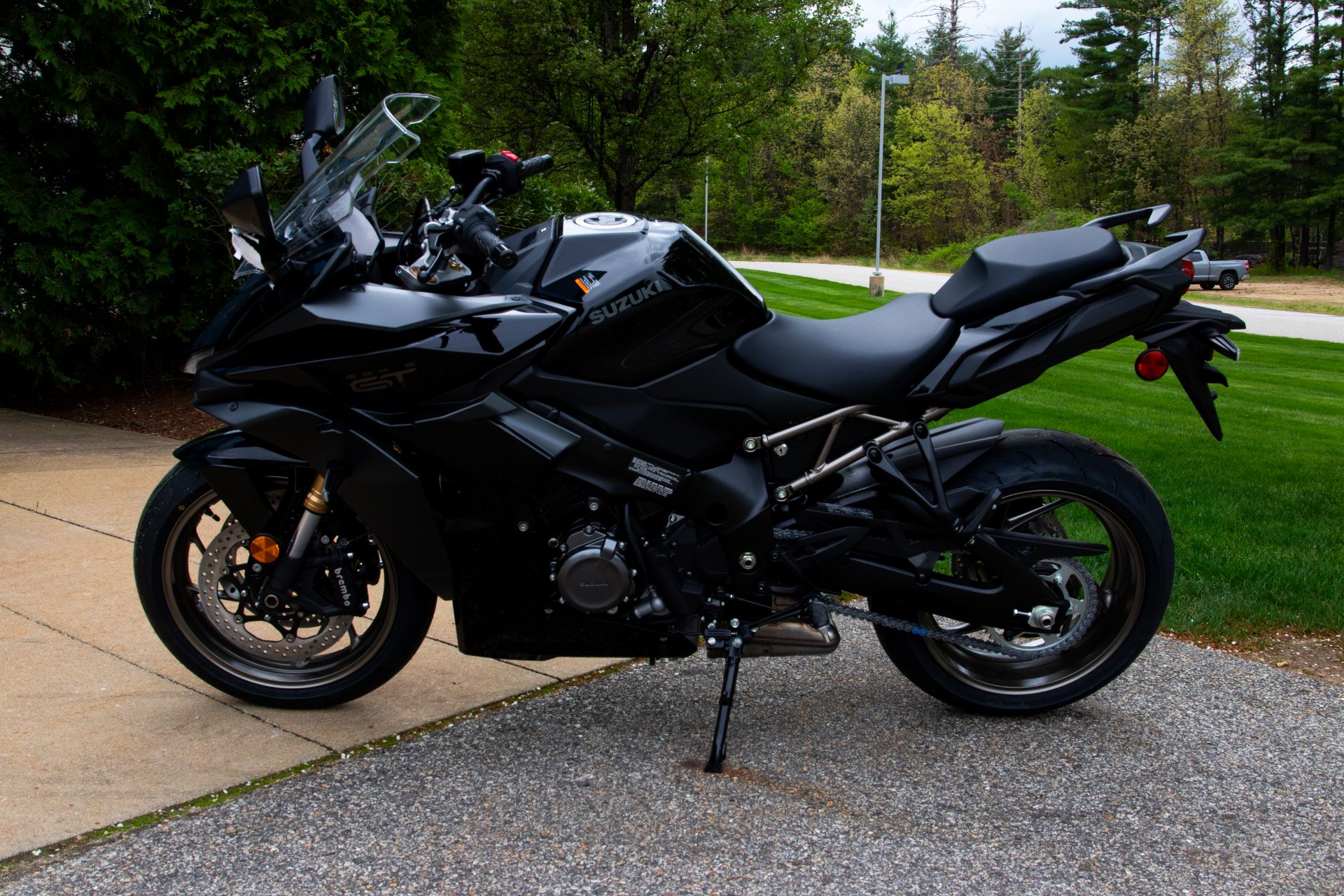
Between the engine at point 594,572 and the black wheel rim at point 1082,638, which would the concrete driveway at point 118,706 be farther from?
the black wheel rim at point 1082,638

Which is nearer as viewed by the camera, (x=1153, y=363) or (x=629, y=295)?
(x=629, y=295)

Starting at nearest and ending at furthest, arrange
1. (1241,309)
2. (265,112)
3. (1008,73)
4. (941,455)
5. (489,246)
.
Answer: (489,246) → (941,455) → (265,112) → (1241,309) → (1008,73)

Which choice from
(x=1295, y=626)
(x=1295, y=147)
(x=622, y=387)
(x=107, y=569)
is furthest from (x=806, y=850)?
(x=1295, y=147)

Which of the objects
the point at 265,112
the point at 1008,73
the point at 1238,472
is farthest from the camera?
the point at 1008,73

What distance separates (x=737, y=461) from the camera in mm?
3086

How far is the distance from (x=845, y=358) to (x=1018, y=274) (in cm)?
52

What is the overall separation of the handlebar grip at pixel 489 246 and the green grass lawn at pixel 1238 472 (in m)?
2.91

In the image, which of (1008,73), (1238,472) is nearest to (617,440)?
(1238,472)

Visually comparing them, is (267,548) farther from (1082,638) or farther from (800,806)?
(1082,638)

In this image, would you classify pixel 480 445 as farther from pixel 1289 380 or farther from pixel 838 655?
pixel 1289 380

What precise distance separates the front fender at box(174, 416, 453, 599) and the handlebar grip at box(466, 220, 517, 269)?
2.05ft

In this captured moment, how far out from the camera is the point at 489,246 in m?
2.72

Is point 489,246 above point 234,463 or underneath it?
above

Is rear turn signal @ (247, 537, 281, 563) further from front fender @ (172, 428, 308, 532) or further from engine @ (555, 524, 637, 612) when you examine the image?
engine @ (555, 524, 637, 612)
